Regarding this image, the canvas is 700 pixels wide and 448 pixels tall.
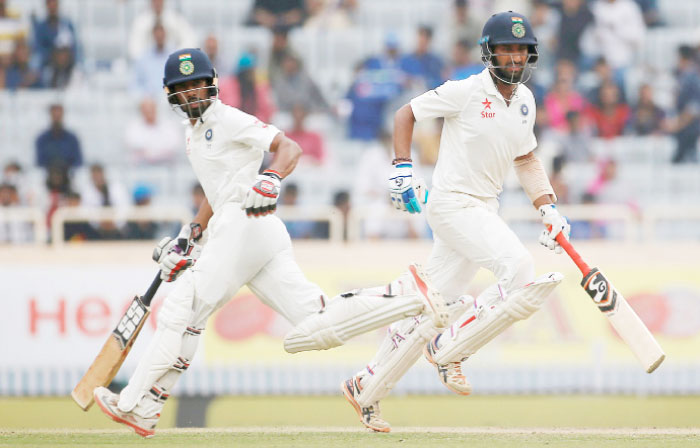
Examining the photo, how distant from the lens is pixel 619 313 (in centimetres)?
636

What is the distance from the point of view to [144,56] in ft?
42.2

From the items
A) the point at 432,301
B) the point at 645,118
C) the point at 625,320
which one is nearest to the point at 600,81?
the point at 645,118

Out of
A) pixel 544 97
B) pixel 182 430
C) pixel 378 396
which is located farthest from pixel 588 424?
pixel 544 97

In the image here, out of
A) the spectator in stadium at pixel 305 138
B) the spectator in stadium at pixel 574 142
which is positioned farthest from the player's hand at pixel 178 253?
the spectator in stadium at pixel 574 142

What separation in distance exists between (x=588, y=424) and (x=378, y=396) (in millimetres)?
2087

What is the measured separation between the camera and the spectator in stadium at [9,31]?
1322cm

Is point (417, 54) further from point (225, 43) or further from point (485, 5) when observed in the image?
point (225, 43)

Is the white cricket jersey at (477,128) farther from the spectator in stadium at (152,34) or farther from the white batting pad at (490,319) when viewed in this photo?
the spectator in stadium at (152,34)

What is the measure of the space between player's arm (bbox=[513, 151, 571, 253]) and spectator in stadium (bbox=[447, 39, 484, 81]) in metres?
5.89

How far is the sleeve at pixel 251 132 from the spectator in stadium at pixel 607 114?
285 inches

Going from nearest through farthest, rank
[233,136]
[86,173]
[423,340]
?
[233,136], [423,340], [86,173]

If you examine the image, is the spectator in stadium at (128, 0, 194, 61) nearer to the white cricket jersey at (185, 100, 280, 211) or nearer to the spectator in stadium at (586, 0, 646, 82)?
the spectator in stadium at (586, 0, 646, 82)

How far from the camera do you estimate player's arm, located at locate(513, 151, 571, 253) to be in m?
6.40

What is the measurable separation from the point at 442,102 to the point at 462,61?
6454 millimetres
